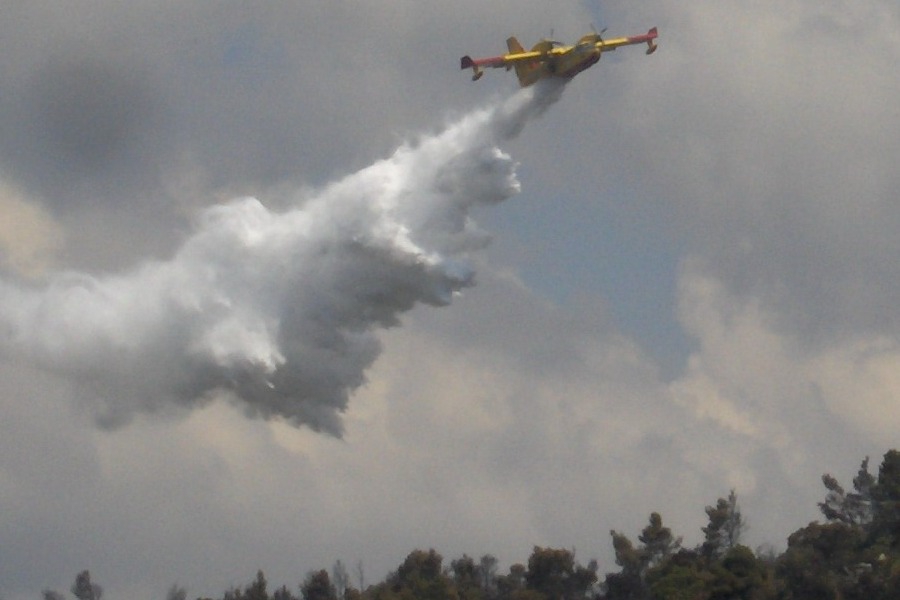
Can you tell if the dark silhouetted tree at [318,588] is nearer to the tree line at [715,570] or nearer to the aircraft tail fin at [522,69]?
the tree line at [715,570]

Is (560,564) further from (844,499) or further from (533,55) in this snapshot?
(533,55)

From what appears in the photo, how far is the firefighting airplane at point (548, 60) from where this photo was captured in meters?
66.2

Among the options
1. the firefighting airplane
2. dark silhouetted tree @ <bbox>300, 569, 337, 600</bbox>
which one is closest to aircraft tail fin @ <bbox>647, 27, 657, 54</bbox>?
the firefighting airplane

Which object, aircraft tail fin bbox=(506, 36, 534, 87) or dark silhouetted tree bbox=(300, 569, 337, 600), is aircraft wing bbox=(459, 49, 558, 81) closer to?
aircraft tail fin bbox=(506, 36, 534, 87)

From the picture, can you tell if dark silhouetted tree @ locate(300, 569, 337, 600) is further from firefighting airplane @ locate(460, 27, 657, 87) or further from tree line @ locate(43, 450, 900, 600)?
firefighting airplane @ locate(460, 27, 657, 87)

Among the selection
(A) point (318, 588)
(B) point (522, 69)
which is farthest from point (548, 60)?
(A) point (318, 588)

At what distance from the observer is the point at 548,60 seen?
66812 mm

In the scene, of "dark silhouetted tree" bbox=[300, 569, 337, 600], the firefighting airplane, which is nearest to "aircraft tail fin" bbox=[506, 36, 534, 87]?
the firefighting airplane

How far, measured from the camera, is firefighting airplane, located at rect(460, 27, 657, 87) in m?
66.2

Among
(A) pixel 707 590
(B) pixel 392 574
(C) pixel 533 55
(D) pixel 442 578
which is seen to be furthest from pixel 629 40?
(B) pixel 392 574

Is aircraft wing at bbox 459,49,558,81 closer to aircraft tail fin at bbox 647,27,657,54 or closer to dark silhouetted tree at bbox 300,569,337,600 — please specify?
aircraft tail fin at bbox 647,27,657,54

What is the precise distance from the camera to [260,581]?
101 metres

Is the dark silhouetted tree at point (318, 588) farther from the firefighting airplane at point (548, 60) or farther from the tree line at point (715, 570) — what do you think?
the firefighting airplane at point (548, 60)

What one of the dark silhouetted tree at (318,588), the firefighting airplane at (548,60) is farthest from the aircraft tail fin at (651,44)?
the dark silhouetted tree at (318,588)
